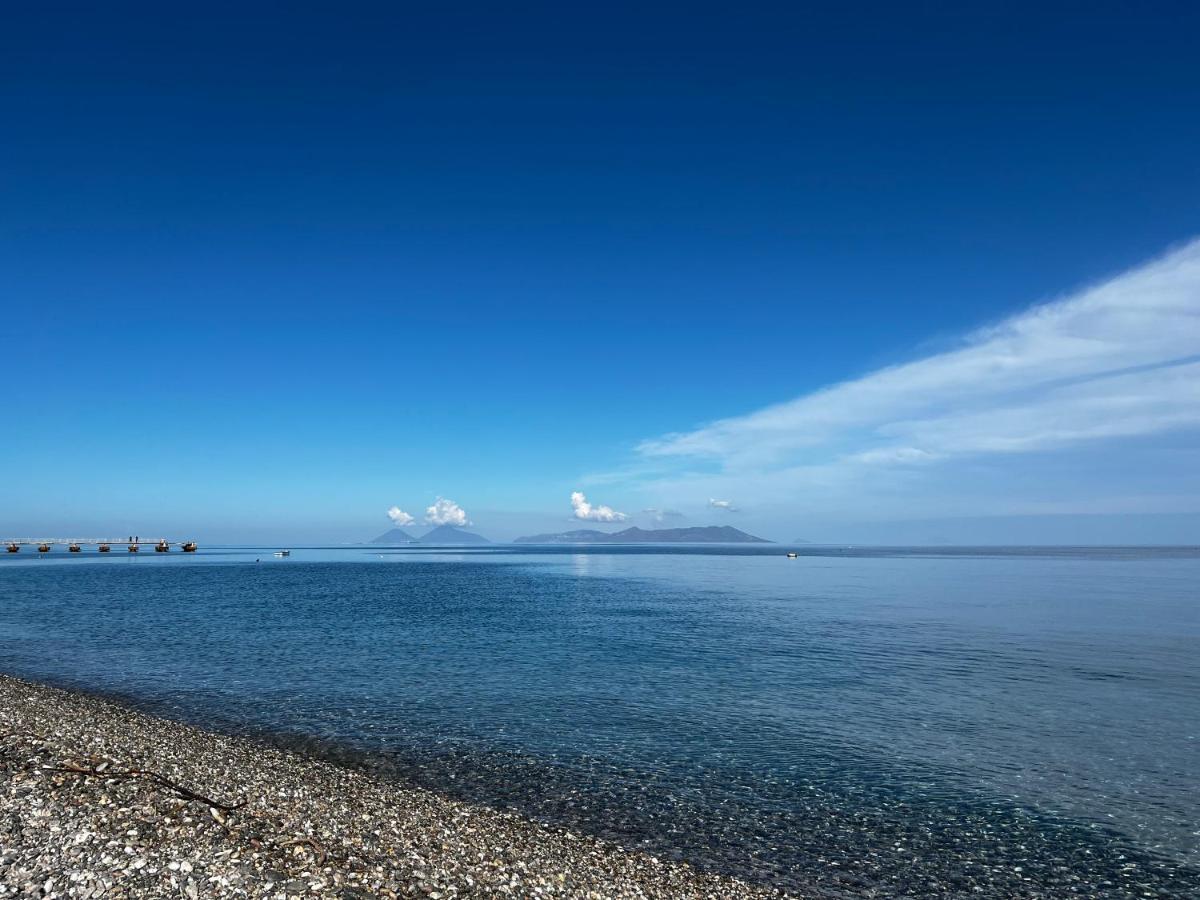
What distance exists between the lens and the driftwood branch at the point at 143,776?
52.5 feet

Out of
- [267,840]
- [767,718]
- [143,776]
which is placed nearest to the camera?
[267,840]

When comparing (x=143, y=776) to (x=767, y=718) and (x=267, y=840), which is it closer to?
(x=267, y=840)

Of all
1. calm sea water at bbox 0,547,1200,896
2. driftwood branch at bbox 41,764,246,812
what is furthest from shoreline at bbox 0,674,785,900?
calm sea water at bbox 0,547,1200,896

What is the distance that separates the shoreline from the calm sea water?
2.32m

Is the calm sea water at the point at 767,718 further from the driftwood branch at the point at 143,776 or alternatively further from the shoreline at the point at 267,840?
the driftwood branch at the point at 143,776

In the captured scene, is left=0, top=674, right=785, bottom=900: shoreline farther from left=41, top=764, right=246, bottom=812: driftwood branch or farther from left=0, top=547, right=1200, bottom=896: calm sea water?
left=0, top=547, right=1200, bottom=896: calm sea water

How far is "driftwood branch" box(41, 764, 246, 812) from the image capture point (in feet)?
52.5

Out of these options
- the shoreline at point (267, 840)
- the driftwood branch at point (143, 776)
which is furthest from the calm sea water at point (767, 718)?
the driftwood branch at point (143, 776)

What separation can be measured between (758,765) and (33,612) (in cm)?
7186

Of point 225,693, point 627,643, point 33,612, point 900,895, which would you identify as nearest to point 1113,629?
point 627,643

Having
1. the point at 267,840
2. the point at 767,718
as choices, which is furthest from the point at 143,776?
the point at 767,718

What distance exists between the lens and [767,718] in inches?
1095

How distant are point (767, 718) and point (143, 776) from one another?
21.5m

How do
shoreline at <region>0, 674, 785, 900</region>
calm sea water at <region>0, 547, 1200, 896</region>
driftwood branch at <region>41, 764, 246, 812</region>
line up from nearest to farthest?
shoreline at <region>0, 674, 785, 900</region> → driftwood branch at <region>41, 764, 246, 812</region> → calm sea water at <region>0, 547, 1200, 896</region>
